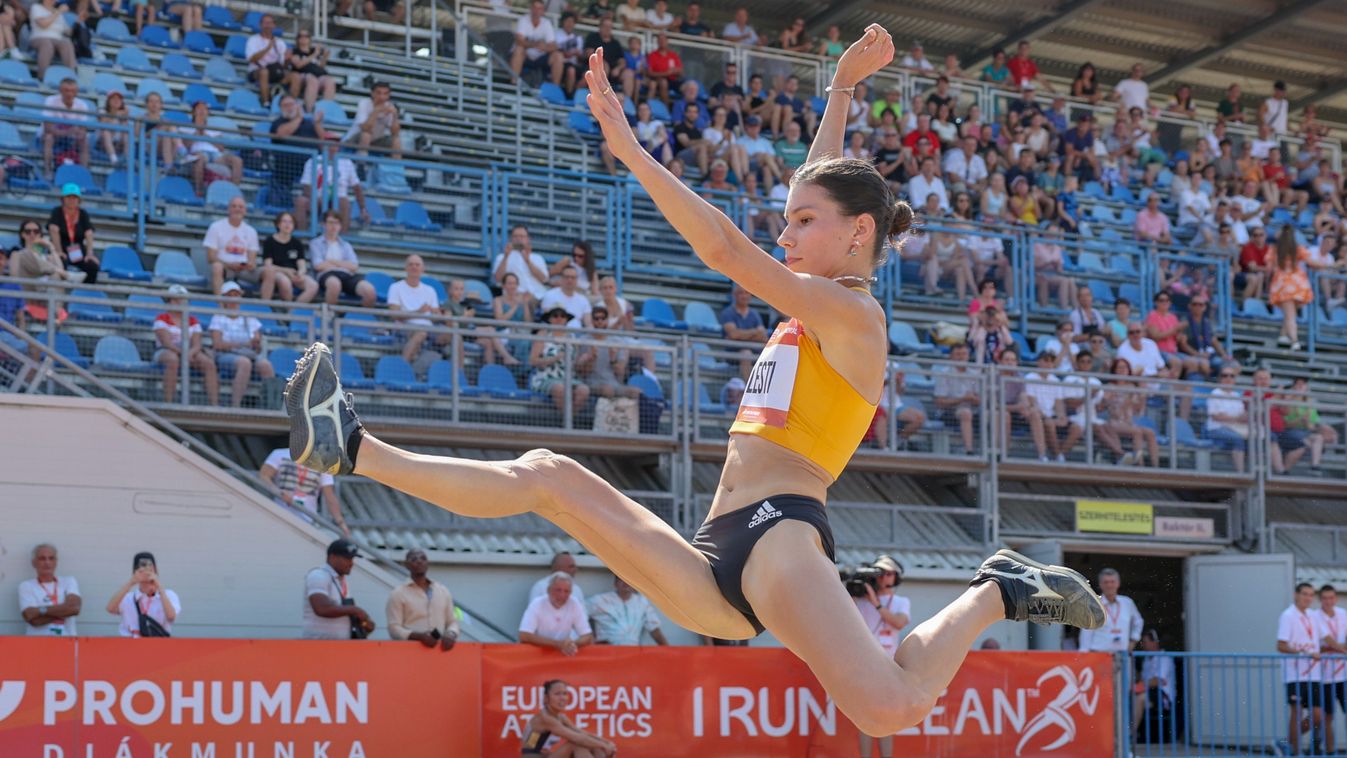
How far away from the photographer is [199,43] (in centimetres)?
1908

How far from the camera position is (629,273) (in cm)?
1827

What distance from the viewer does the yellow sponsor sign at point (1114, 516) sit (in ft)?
59.6

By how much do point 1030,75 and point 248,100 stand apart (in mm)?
13659

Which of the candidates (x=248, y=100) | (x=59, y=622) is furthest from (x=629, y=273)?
(x=59, y=622)

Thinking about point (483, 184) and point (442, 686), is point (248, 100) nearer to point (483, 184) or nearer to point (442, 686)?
point (483, 184)

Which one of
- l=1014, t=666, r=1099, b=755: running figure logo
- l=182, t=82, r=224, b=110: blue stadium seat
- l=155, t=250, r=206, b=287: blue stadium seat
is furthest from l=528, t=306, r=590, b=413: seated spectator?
l=182, t=82, r=224, b=110: blue stadium seat

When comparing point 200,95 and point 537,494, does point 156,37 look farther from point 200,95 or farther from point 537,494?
point 537,494

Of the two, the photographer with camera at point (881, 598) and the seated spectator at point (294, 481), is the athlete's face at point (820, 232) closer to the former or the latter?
the photographer with camera at point (881, 598)

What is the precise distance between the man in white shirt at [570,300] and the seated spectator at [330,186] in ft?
7.26

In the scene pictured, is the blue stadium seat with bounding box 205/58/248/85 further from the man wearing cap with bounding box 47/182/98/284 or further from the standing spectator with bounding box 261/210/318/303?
the man wearing cap with bounding box 47/182/98/284

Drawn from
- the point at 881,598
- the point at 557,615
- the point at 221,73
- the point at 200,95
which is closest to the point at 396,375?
the point at 557,615

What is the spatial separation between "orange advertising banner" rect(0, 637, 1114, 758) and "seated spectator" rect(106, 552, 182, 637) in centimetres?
128

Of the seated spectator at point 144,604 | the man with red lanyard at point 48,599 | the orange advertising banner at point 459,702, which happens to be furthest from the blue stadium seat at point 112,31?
the orange advertising banner at point 459,702

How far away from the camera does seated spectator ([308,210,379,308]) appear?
1549 centimetres
